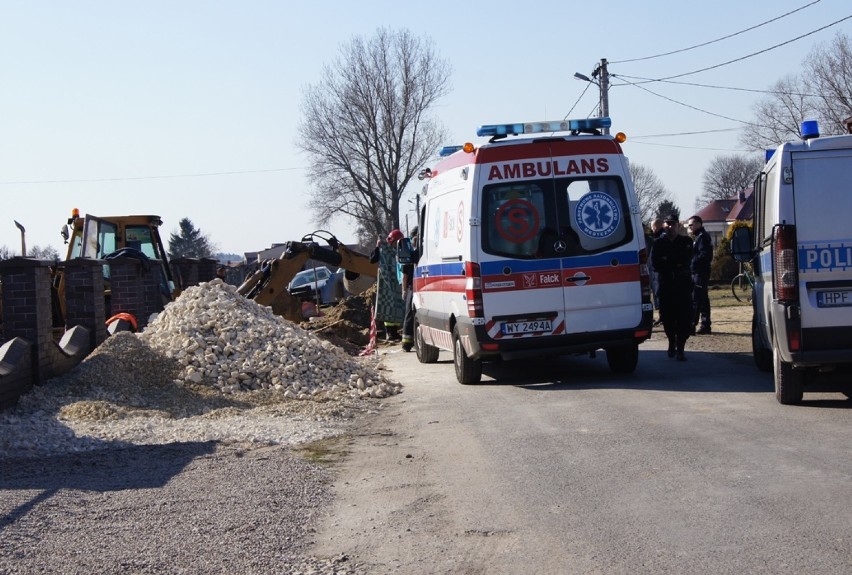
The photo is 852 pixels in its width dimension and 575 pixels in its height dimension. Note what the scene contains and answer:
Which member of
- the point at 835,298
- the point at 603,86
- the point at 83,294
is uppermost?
the point at 603,86

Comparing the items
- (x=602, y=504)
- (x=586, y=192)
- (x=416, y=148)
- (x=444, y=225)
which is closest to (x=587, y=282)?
(x=586, y=192)

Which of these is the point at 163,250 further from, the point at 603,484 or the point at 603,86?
the point at 603,484

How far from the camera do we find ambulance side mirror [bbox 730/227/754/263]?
36.4 feet

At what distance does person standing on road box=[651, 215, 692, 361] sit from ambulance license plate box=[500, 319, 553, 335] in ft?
8.81

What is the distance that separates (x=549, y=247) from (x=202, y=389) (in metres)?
4.36

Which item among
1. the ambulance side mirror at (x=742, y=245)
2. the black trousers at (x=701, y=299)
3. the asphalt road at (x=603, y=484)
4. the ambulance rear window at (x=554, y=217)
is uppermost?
the ambulance rear window at (x=554, y=217)

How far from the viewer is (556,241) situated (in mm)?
11711

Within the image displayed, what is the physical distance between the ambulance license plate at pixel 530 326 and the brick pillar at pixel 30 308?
518 cm

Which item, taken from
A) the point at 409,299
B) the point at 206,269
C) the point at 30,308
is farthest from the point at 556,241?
the point at 206,269

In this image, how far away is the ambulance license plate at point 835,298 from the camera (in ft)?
29.3

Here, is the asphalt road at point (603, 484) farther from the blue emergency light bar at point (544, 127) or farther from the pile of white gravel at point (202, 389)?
the blue emergency light bar at point (544, 127)

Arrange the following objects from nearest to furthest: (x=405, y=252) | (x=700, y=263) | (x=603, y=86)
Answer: (x=405, y=252)
(x=700, y=263)
(x=603, y=86)

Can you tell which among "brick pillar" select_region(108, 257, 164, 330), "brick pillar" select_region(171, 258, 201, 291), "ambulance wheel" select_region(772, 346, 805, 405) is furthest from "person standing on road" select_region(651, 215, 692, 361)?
"brick pillar" select_region(171, 258, 201, 291)

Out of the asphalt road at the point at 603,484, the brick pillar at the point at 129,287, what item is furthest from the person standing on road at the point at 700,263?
the brick pillar at the point at 129,287
